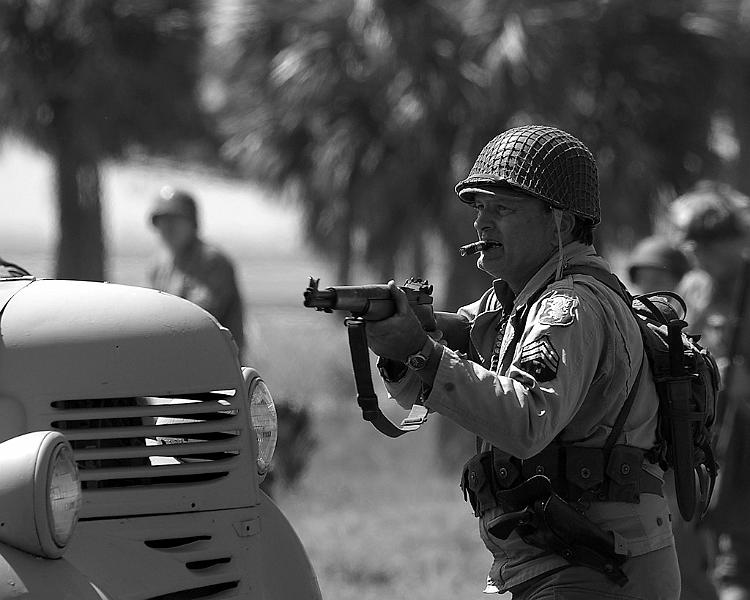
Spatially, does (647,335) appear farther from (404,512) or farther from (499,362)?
(404,512)

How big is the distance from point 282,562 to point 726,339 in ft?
10.5

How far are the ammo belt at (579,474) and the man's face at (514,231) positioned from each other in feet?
1.50

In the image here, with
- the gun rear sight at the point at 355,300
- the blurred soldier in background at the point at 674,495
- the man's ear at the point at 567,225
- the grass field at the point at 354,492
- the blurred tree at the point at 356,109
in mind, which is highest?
the blurred tree at the point at 356,109

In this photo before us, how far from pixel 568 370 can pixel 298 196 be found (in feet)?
41.9

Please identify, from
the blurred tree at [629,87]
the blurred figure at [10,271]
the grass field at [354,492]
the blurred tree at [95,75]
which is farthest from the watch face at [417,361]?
the blurred tree at [95,75]

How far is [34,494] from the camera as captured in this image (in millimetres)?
3066

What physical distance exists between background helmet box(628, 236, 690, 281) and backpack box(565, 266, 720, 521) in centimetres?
364

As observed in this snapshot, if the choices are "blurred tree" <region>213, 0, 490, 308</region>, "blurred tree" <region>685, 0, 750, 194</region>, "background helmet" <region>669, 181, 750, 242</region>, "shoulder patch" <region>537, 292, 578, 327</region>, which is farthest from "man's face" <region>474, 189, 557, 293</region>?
"blurred tree" <region>685, 0, 750, 194</region>

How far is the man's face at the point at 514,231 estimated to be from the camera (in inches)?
147

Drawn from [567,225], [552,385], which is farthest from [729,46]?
[552,385]

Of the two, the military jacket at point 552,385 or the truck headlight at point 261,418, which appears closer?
the military jacket at point 552,385

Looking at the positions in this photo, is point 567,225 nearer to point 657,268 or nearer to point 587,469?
point 587,469

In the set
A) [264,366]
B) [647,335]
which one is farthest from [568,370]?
[264,366]

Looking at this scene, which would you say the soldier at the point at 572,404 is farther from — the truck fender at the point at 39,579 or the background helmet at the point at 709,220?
the background helmet at the point at 709,220
